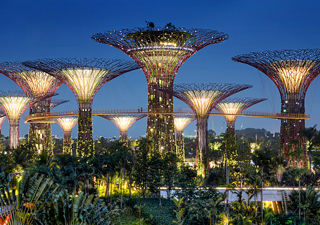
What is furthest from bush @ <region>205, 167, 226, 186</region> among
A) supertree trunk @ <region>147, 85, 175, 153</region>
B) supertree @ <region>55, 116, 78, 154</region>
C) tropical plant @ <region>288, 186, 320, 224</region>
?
supertree @ <region>55, 116, 78, 154</region>

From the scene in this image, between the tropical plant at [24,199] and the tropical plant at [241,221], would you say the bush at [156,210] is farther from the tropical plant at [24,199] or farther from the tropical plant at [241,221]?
the tropical plant at [24,199]

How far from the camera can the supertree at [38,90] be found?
1871 inches

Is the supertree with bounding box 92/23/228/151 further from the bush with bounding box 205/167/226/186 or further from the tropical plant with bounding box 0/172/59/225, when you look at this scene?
the tropical plant with bounding box 0/172/59/225

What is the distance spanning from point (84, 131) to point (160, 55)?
30.0 ft

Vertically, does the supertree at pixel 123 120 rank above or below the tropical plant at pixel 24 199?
above

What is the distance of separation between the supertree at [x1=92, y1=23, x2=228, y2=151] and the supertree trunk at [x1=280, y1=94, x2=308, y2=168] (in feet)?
33.1

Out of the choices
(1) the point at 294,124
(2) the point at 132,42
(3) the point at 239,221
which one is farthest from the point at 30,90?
(3) the point at 239,221

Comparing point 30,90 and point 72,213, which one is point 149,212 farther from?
point 30,90

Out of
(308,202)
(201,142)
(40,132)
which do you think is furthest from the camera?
(40,132)

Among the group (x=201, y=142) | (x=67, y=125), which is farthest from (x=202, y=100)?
(x=67, y=125)

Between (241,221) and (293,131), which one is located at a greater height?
(293,131)

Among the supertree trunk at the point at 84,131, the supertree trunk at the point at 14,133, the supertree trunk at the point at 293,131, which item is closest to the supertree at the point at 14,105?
the supertree trunk at the point at 14,133

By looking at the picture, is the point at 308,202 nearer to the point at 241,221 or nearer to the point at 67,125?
the point at 241,221

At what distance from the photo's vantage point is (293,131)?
1789 inches
